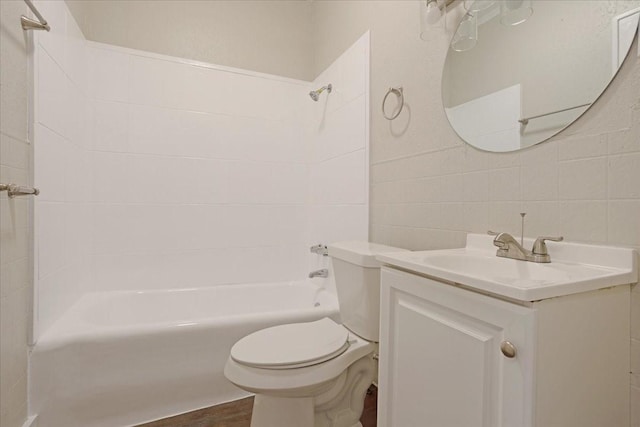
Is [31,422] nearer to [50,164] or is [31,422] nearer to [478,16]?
[50,164]

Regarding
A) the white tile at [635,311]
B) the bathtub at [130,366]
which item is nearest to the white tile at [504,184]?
the white tile at [635,311]

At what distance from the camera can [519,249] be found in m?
1.00

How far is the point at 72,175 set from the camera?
1.79 metres

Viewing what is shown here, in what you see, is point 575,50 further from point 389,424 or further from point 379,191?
point 389,424

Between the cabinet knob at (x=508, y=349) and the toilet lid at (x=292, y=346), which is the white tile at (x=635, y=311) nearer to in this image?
the cabinet knob at (x=508, y=349)

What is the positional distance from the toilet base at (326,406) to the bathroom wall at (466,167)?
65 centimetres

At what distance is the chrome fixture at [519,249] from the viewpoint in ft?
3.12

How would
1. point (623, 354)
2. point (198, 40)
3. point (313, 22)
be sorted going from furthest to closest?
point (313, 22), point (198, 40), point (623, 354)

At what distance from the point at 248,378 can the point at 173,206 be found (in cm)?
151

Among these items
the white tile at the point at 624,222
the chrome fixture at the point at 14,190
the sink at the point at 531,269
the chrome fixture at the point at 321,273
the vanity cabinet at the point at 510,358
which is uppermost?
the chrome fixture at the point at 14,190

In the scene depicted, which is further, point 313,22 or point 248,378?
point 313,22

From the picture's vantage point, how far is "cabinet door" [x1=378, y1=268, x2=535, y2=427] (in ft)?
2.11

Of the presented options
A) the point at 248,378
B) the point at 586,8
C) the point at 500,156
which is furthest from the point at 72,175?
the point at 586,8

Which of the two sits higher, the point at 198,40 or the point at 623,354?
the point at 198,40
